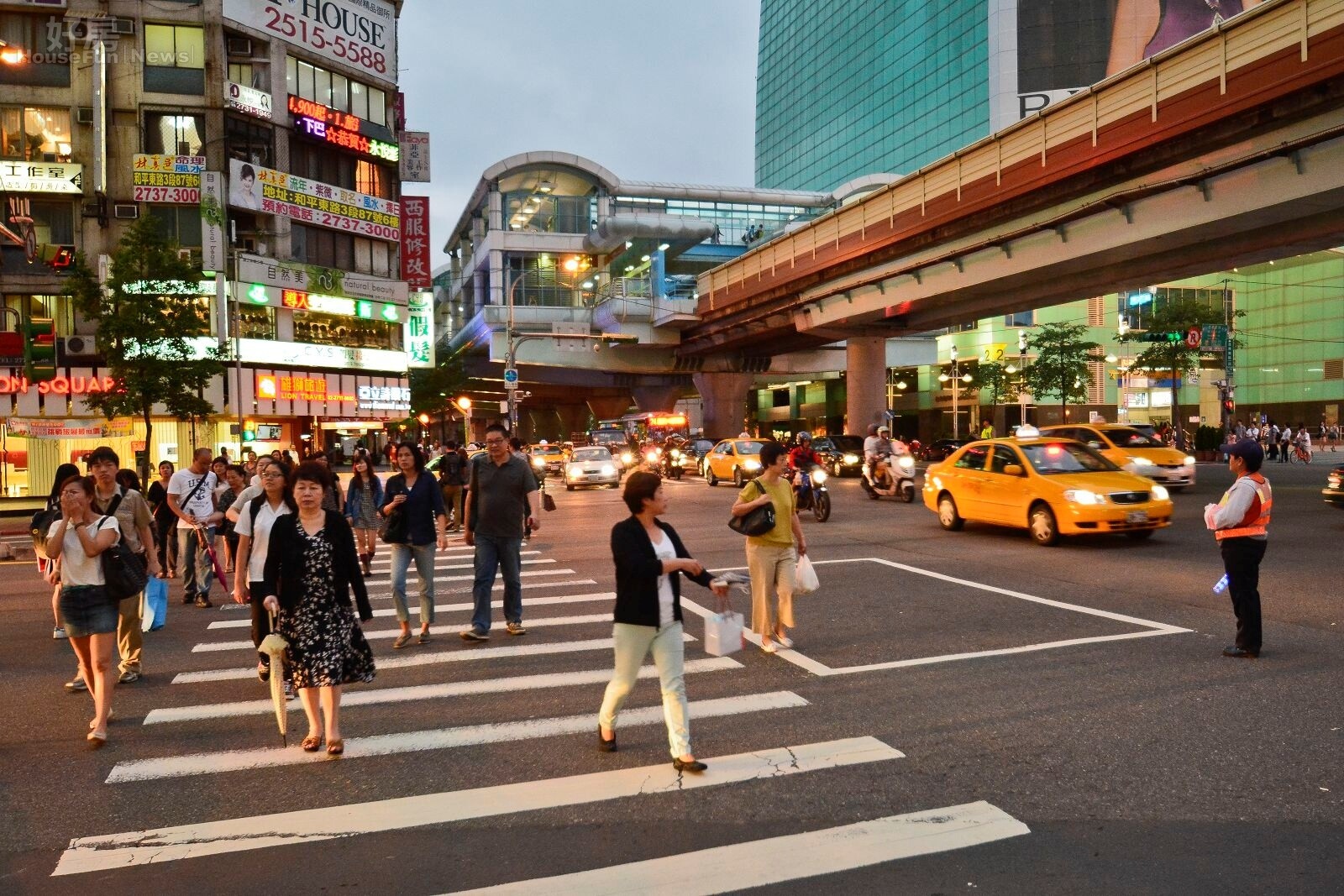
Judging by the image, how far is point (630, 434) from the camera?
59.3 meters

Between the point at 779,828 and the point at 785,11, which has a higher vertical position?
the point at 785,11


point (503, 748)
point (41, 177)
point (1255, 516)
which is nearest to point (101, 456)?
point (503, 748)

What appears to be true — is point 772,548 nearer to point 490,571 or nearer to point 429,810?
point 490,571

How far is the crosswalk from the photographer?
Answer: 429 cm

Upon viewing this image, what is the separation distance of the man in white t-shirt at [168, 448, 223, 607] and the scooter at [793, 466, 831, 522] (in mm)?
10523

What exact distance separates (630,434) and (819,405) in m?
28.5

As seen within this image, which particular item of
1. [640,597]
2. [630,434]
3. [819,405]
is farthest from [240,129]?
[819,405]

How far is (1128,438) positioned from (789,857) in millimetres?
21376

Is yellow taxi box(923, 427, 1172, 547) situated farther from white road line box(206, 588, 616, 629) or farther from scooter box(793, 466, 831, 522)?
white road line box(206, 588, 616, 629)

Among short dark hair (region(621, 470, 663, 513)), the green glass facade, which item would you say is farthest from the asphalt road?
the green glass facade

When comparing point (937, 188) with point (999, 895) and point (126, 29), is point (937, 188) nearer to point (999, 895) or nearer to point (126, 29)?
point (999, 895)

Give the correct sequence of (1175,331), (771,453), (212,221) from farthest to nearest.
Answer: (1175,331)
(212,221)
(771,453)

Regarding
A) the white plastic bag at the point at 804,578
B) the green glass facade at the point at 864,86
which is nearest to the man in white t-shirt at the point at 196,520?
the white plastic bag at the point at 804,578

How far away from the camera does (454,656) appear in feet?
27.8
